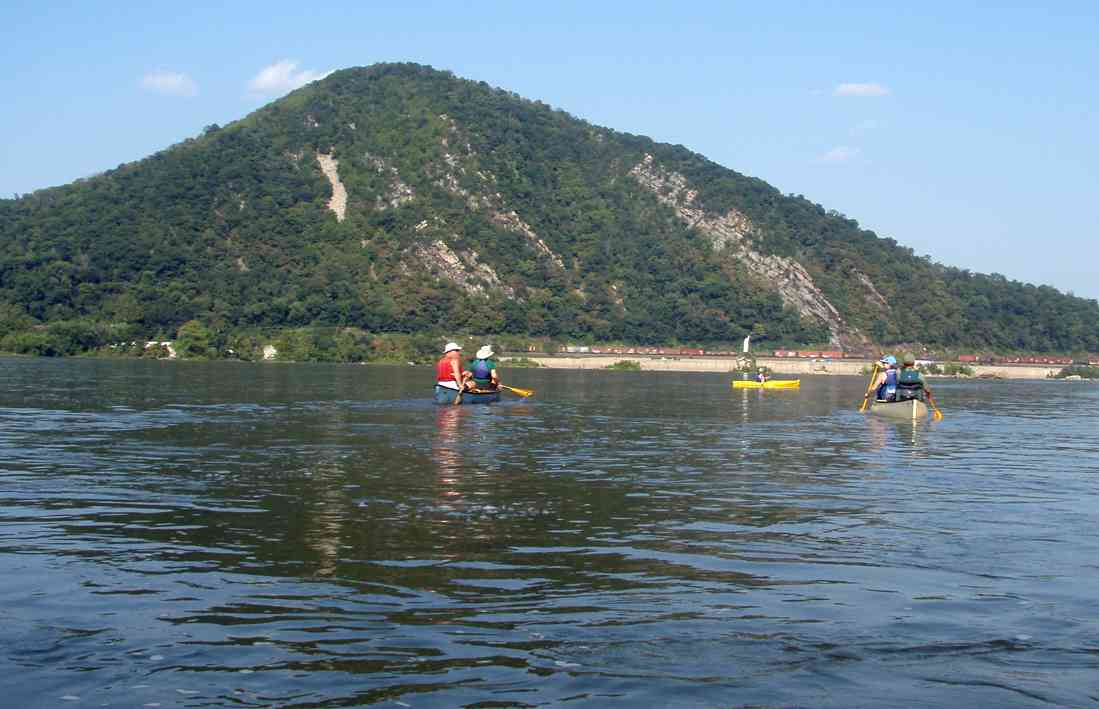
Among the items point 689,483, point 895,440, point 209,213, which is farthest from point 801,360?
point 689,483

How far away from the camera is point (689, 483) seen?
79.0 ft

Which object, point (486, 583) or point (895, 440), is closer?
point (486, 583)

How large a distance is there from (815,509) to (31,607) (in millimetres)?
13299

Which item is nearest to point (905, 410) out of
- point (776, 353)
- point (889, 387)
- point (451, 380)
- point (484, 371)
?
point (889, 387)

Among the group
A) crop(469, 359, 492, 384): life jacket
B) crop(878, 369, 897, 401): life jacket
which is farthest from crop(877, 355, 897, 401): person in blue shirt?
crop(469, 359, 492, 384): life jacket

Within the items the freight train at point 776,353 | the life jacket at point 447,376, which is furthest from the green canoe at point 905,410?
the freight train at point 776,353

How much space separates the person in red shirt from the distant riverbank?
309 feet

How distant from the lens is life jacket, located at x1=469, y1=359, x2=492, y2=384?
5178 cm

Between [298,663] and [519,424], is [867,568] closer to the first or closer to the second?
[298,663]

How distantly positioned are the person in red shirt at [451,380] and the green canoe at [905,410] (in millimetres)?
18172

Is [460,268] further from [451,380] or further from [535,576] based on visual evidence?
[535,576]

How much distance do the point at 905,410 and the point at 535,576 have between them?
36.5 meters

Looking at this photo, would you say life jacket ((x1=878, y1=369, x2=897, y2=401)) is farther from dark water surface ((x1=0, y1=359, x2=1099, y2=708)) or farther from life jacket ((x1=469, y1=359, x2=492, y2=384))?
dark water surface ((x1=0, y1=359, x2=1099, y2=708))

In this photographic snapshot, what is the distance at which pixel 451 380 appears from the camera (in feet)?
163
